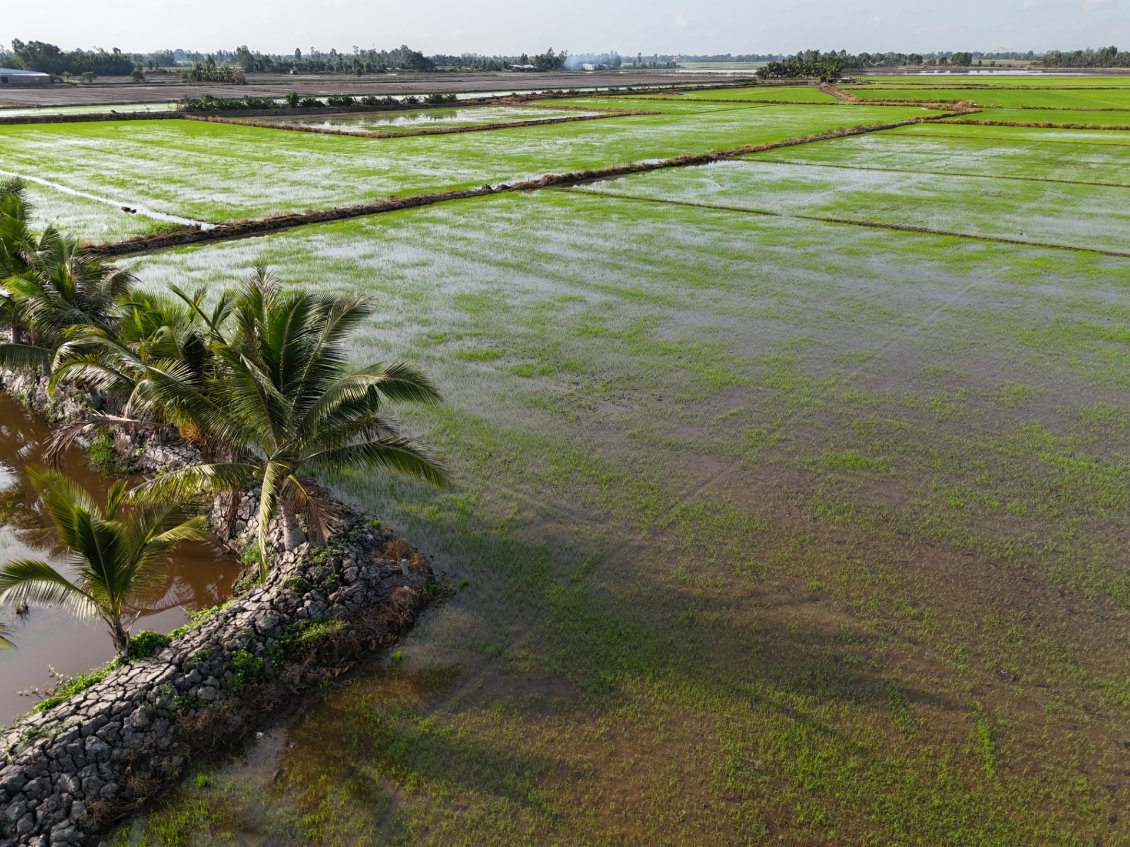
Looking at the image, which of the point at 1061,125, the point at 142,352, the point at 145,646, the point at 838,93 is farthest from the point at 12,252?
the point at 838,93

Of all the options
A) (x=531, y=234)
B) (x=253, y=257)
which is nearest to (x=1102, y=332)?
(x=531, y=234)

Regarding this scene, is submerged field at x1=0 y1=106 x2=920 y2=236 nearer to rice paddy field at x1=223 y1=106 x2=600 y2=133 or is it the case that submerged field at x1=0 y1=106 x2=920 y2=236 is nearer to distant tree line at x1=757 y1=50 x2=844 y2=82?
rice paddy field at x1=223 y1=106 x2=600 y2=133

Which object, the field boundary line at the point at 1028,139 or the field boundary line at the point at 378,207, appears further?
the field boundary line at the point at 1028,139

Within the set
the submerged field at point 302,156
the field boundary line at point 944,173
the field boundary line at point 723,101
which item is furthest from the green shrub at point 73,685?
the field boundary line at point 723,101

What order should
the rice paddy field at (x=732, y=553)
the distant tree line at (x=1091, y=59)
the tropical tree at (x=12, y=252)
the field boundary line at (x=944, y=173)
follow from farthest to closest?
1. the distant tree line at (x=1091, y=59)
2. the field boundary line at (x=944, y=173)
3. the tropical tree at (x=12, y=252)
4. the rice paddy field at (x=732, y=553)

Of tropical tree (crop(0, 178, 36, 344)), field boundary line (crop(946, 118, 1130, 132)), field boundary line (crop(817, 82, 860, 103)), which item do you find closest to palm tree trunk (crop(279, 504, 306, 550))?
tropical tree (crop(0, 178, 36, 344))

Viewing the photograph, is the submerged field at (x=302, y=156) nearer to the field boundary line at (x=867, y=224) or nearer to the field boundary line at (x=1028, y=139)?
the field boundary line at (x=1028, y=139)

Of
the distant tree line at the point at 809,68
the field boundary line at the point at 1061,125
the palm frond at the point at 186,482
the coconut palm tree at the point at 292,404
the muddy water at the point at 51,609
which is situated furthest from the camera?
the distant tree line at the point at 809,68
